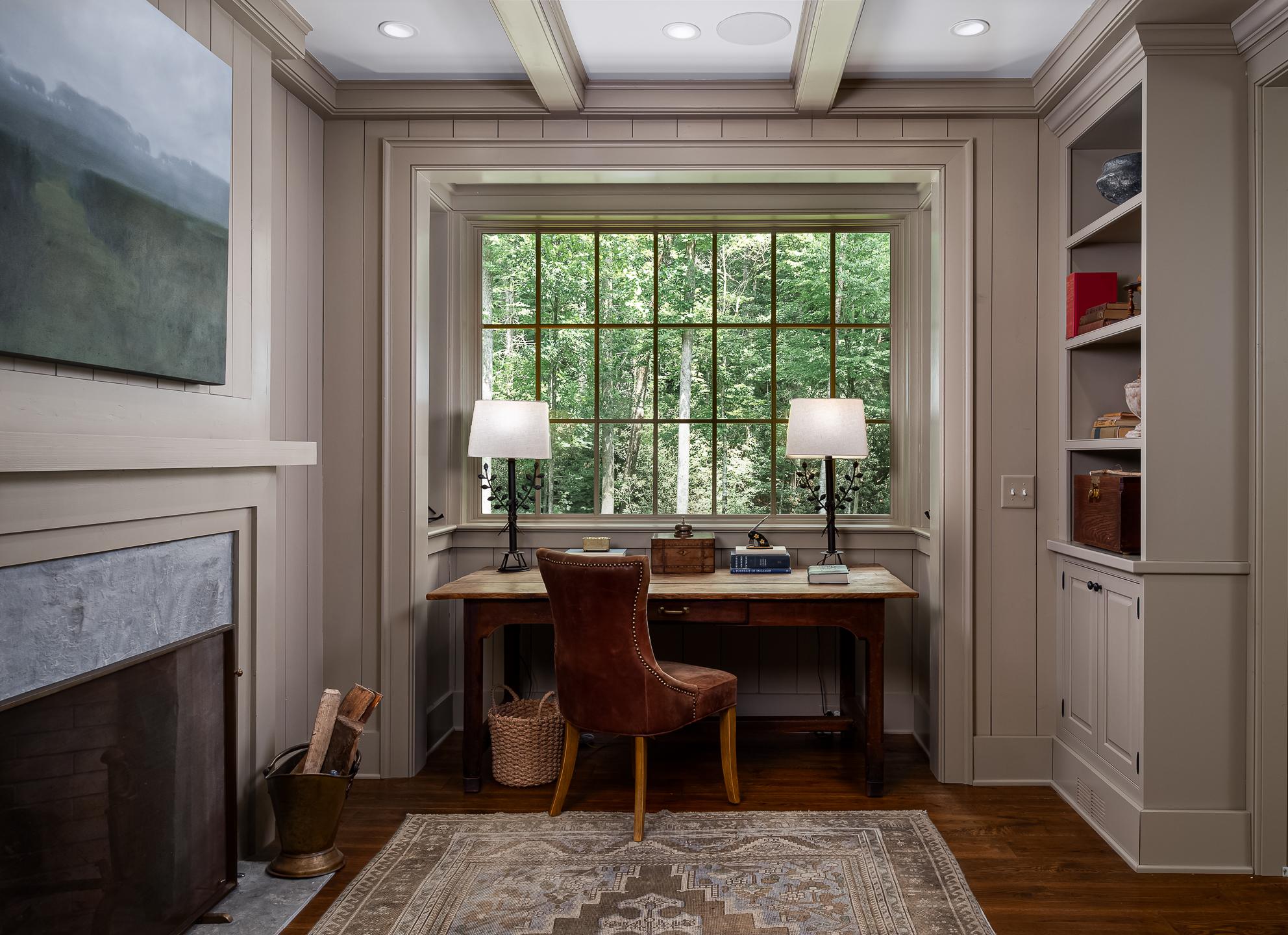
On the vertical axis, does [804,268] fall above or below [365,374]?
above

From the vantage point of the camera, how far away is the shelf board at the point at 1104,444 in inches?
104

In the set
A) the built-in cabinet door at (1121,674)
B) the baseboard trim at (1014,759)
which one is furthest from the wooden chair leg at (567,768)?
the built-in cabinet door at (1121,674)

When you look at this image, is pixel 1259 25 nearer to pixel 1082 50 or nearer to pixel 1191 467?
pixel 1082 50

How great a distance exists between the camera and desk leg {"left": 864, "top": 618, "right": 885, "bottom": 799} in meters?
3.02

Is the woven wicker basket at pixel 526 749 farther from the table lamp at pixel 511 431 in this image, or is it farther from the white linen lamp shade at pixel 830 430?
the white linen lamp shade at pixel 830 430

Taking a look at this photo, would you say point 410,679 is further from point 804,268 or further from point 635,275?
point 804,268

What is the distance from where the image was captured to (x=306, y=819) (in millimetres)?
2465

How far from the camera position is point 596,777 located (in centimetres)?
324

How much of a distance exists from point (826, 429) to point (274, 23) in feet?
7.83

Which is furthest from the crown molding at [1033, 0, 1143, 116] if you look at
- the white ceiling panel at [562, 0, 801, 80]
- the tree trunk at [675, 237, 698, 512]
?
the tree trunk at [675, 237, 698, 512]

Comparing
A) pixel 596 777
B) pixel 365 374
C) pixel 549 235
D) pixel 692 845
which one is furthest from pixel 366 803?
pixel 549 235

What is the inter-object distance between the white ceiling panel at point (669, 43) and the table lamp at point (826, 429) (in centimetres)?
130

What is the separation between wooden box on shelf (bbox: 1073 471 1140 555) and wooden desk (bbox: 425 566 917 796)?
664mm

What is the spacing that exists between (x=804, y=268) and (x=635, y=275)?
78 centimetres
